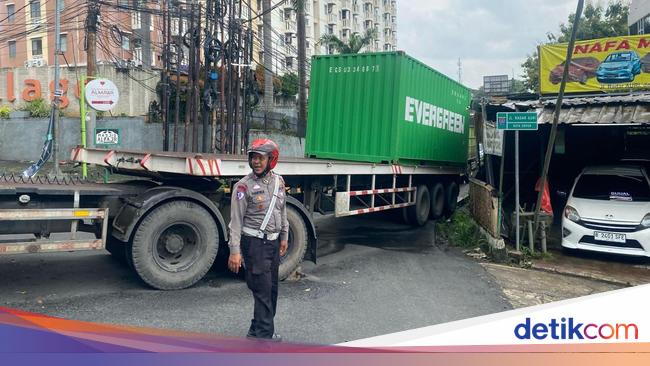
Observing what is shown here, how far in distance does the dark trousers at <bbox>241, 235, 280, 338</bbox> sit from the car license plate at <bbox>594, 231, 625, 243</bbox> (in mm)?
5794

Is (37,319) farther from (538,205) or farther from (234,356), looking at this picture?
(538,205)

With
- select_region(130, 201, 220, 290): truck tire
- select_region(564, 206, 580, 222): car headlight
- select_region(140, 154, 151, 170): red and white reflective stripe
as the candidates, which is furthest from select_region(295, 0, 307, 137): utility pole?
select_region(130, 201, 220, 290): truck tire

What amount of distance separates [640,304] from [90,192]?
496 centimetres

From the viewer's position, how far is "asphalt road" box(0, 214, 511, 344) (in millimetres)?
4699

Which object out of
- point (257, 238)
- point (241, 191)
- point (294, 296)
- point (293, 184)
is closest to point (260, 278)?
point (257, 238)

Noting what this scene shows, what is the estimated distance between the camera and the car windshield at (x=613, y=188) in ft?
26.7

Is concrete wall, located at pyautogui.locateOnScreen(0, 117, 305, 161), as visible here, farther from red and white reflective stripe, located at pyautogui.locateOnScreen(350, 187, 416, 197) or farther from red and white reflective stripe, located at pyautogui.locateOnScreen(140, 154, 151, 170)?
red and white reflective stripe, located at pyautogui.locateOnScreen(140, 154, 151, 170)

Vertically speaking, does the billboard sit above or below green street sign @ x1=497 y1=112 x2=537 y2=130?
above

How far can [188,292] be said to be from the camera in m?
5.52

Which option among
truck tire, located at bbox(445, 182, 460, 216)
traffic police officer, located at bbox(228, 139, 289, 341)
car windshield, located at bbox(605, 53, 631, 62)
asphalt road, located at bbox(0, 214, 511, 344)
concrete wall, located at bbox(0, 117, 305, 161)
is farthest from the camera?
concrete wall, located at bbox(0, 117, 305, 161)

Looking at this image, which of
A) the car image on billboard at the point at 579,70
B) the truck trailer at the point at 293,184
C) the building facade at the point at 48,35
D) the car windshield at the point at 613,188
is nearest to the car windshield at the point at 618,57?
the car image on billboard at the point at 579,70

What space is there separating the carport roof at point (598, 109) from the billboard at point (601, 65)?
341 centimetres

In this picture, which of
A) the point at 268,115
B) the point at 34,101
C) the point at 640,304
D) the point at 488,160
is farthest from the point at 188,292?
the point at 34,101

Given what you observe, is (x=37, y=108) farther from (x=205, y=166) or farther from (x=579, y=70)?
(x=579, y=70)
